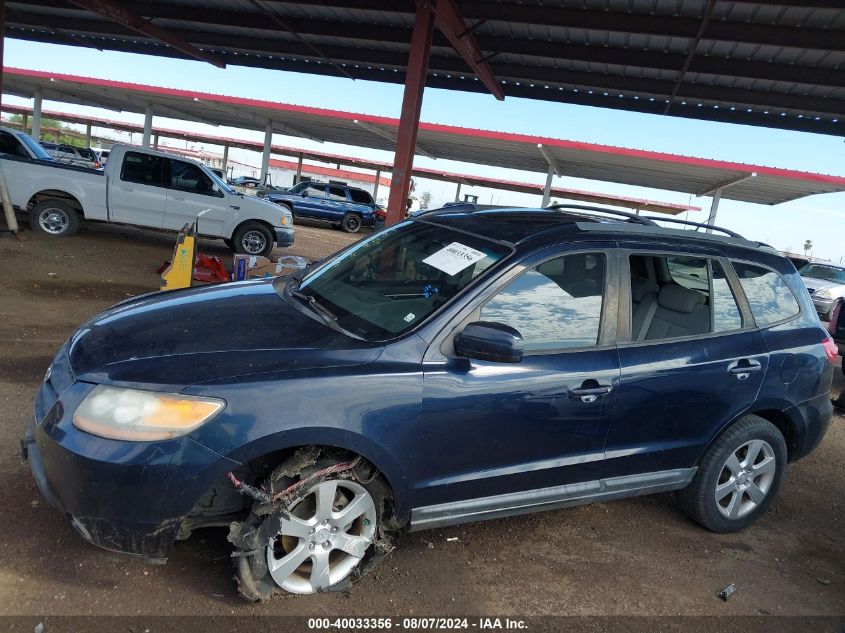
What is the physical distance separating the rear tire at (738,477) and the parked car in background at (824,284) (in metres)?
8.58

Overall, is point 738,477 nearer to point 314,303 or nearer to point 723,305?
point 723,305

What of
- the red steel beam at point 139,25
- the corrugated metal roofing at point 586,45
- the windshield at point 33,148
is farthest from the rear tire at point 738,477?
the red steel beam at point 139,25

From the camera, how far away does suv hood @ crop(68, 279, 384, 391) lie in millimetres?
2477

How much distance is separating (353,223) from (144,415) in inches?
928

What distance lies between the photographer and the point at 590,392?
3088 mm

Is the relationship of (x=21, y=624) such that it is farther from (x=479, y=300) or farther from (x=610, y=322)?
(x=610, y=322)

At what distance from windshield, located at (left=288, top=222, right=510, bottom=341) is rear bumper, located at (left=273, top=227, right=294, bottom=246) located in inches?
347

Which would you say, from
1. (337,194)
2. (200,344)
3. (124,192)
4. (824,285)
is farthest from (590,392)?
(337,194)

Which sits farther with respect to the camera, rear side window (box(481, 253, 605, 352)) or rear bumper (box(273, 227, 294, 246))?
rear bumper (box(273, 227, 294, 246))

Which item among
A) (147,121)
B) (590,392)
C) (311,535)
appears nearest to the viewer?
(311,535)

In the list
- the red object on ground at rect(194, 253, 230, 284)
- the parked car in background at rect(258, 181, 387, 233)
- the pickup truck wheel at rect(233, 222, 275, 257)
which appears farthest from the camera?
the parked car in background at rect(258, 181, 387, 233)

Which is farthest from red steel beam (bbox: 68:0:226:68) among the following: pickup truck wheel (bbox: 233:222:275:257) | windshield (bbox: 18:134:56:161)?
pickup truck wheel (bbox: 233:222:275:257)

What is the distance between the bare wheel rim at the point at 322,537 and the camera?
2621 mm

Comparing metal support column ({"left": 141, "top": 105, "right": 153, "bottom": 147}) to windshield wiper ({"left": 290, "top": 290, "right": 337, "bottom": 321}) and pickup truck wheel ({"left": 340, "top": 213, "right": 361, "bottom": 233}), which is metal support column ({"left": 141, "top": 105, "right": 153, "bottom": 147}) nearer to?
pickup truck wheel ({"left": 340, "top": 213, "right": 361, "bottom": 233})
